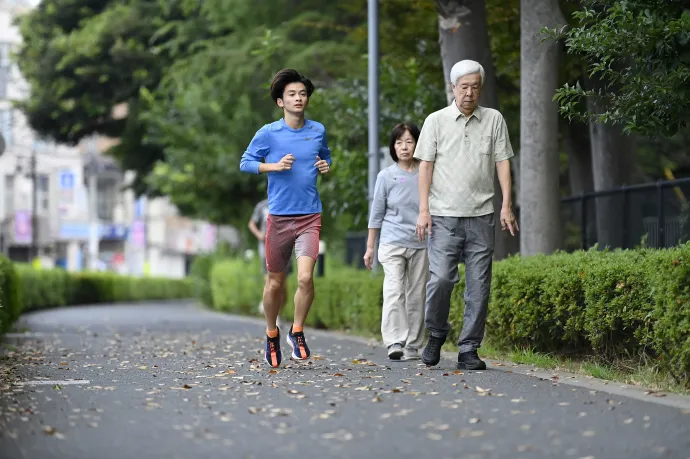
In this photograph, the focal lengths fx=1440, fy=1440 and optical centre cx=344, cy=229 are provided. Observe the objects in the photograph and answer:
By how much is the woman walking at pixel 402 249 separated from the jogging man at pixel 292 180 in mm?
1127

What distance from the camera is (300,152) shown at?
32.9 feet

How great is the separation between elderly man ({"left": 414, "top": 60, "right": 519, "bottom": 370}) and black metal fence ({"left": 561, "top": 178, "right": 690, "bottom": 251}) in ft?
12.5

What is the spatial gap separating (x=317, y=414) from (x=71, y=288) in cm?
3360

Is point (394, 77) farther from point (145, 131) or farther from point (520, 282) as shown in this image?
point (145, 131)

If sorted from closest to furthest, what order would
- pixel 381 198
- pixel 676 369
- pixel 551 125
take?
pixel 676 369 < pixel 381 198 < pixel 551 125

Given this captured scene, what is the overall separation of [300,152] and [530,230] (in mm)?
3766

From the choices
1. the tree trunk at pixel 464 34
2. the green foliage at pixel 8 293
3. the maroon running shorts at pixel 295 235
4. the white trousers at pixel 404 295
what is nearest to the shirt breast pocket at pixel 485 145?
the maroon running shorts at pixel 295 235

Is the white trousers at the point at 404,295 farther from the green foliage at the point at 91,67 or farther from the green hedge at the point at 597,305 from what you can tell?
the green foliage at the point at 91,67

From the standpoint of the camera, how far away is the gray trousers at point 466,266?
31.4ft

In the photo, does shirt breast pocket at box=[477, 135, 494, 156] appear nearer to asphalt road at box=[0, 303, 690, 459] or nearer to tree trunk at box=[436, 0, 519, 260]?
asphalt road at box=[0, 303, 690, 459]

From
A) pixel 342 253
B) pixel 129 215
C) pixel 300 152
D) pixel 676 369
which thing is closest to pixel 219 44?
pixel 342 253

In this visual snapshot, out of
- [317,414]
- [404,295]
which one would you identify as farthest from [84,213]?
[317,414]

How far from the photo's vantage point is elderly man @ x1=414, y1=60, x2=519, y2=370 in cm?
960

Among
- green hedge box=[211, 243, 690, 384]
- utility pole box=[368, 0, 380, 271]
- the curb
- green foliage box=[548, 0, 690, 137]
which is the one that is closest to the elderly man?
the curb
